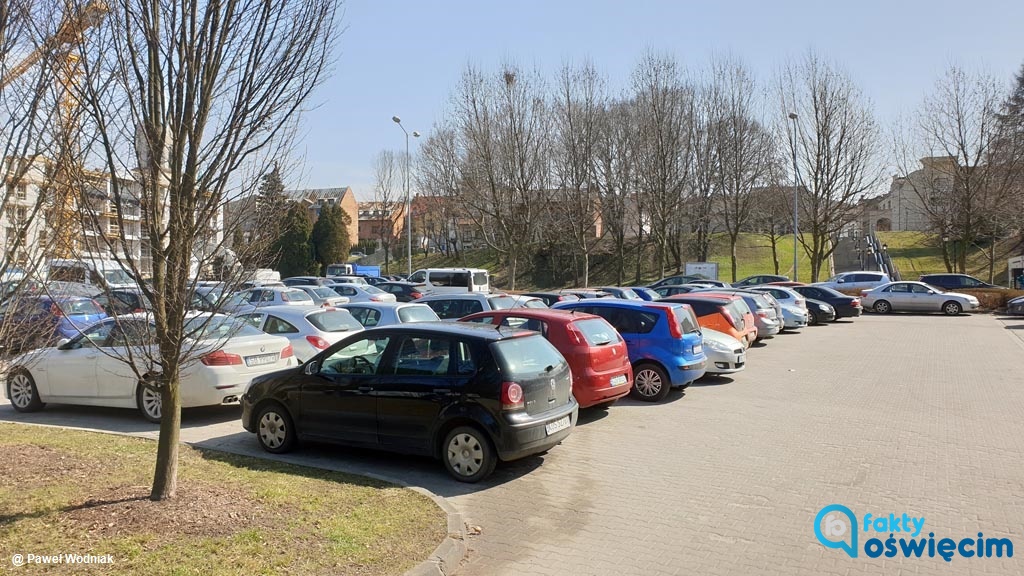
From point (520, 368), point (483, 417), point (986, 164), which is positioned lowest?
point (483, 417)

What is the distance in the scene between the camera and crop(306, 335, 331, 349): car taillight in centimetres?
1201

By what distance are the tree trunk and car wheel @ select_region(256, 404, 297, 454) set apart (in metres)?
2.24

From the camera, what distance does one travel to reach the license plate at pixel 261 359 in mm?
9500

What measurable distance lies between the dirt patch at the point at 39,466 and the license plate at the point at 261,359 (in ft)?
8.50

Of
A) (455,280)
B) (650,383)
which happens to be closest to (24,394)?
(650,383)

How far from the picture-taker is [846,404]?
36.2ft

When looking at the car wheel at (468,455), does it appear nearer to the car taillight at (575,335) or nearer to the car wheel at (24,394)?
the car taillight at (575,335)

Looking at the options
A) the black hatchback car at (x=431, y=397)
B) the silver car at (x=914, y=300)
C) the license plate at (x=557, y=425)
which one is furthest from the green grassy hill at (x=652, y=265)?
the license plate at (x=557, y=425)

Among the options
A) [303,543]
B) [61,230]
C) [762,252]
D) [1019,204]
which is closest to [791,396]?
[303,543]

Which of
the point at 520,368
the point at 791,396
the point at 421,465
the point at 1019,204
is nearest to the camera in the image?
the point at 520,368

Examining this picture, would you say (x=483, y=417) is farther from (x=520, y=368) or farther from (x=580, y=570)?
(x=580, y=570)

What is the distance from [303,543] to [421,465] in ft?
8.71

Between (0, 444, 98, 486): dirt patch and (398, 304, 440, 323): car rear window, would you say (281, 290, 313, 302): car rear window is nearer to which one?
(398, 304, 440, 323): car rear window

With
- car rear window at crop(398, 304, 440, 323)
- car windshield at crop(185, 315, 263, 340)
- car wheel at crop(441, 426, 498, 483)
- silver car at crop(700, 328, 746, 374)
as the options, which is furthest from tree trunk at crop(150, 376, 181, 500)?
silver car at crop(700, 328, 746, 374)
